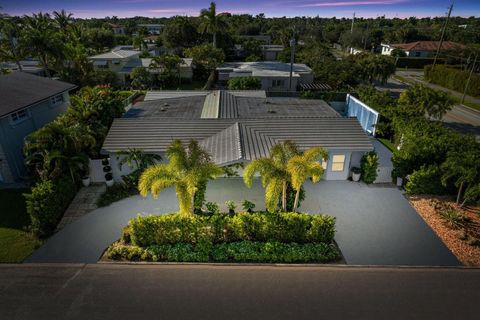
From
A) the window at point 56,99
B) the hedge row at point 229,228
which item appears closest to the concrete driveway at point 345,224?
the hedge row at point 229,228

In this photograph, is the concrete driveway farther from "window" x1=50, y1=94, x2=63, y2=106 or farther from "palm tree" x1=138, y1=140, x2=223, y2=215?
"window" x1=50, y1=94, x2=63, y2=106

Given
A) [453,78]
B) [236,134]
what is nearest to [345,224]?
[236,134]

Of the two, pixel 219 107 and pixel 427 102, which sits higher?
pixel 427 102

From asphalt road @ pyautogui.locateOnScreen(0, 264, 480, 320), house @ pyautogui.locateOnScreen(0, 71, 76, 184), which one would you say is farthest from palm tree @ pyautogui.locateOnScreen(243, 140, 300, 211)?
house @ pyautogui.locateOnScreen(0, 71, 76, 184)

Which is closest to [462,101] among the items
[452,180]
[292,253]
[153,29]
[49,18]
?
[452,180]

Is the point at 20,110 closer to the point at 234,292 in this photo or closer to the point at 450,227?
the point at 234,292
